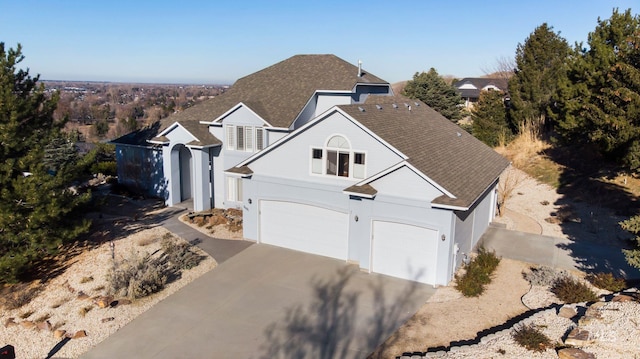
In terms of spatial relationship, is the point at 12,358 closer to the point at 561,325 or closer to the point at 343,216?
the point at 343,216

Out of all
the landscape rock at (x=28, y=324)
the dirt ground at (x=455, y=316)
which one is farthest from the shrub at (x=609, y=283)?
the landscape rock at (x=28, y=324)

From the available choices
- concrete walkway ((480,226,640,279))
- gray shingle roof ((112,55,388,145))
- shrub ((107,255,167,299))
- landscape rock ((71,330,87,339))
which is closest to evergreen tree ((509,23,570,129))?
gray shingle roof ((112,55,388,145))

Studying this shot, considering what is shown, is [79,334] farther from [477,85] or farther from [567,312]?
[477,85]

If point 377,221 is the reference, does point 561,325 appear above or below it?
below

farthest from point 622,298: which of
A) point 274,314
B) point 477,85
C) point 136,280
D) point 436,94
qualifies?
point 477,85

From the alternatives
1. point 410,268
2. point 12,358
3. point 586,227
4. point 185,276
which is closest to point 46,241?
point 185,276

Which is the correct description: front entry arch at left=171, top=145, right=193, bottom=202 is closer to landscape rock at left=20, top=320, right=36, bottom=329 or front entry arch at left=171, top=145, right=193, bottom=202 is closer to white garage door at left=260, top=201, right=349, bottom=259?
white garage door at left=260, top=201, right=349, bottom=259
